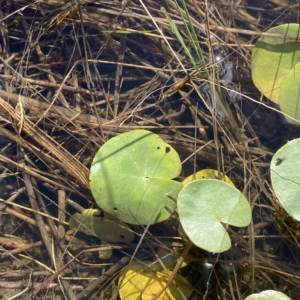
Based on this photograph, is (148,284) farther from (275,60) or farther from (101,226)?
(275,60)

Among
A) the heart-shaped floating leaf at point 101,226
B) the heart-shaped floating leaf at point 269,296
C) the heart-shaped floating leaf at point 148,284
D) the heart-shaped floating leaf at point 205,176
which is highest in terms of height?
the heart-shaped floating leaf at point 205,176

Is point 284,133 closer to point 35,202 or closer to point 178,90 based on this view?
point 178,90

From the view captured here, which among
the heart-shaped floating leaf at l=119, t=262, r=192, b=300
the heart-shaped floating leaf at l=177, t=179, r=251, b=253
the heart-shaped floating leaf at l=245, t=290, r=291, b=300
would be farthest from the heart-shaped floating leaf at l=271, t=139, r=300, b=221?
the heart-shaped floating leaf at l=119, t=262, r=192, b=300

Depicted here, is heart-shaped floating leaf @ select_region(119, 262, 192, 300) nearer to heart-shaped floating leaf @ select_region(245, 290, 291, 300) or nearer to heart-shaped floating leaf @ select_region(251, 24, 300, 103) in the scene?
heart-shaped floating leaf @ select_region(245, 290, 291, 300)

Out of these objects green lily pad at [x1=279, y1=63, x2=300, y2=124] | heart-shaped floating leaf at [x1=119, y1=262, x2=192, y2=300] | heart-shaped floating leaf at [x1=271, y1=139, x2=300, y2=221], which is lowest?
heart-shaped floating leaf at [x1=119, y1=262, x2=192, y2=300]

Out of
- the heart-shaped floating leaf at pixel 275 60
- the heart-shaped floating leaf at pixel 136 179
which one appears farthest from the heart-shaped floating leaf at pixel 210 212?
the heart-shaped floating leaf at pixel 275 60

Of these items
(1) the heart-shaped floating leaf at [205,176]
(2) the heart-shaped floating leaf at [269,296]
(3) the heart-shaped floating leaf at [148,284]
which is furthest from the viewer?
(1) the heart-shaped floating leaf at [205,176]

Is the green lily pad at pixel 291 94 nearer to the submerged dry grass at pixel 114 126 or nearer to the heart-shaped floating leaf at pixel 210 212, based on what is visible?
the submerged dry grass at pixel 114 126
